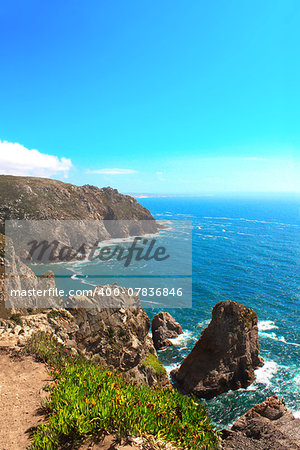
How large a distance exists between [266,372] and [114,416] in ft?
99.6

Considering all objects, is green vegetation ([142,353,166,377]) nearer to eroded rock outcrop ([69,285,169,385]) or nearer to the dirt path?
eroded rock outcrop ([69,285,169,385])

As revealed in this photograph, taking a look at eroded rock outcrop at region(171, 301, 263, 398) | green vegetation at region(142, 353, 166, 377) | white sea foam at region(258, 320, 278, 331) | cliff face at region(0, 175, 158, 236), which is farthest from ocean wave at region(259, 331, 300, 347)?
cliff face at region(0, 175, 158, 236)

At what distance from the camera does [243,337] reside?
28547 mm

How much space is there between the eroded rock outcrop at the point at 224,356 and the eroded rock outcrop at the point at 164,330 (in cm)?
795

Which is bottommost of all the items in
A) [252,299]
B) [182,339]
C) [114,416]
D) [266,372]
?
[182,339]

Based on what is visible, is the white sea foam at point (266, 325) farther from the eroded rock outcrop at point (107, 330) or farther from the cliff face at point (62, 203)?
the cliff face at point (62, 203)

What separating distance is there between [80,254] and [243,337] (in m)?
72.6

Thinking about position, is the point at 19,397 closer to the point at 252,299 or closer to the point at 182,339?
the point at 182,339

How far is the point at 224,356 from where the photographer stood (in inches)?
1105

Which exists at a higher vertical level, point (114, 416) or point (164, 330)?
point (114, 416)

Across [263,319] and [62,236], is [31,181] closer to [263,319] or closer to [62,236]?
[62,236]

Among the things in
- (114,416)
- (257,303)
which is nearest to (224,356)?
(257,303)

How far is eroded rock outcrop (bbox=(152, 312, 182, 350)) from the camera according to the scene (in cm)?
3747

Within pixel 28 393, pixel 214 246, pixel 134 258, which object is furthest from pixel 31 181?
pixel 28 393
